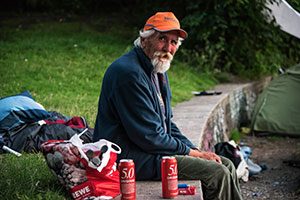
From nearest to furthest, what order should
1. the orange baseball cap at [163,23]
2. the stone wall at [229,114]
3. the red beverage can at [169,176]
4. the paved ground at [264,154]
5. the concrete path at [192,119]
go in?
the red beverage can at [169,176], the concrete path at [192,119], the orange baseball cap at [163,23], the paved ground at [264,154], the stone wall at [229,114]

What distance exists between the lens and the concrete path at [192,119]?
4.10 m

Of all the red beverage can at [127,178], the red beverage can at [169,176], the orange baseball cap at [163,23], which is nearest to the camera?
the red beverage can at [127,178]

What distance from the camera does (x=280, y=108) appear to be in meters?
10.8

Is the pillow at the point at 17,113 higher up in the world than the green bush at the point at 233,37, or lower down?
higher up

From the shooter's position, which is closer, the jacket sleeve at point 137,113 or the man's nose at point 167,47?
the jacket sleeve at point 137,113

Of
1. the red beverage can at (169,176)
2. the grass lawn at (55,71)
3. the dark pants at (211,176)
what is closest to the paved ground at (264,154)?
the grass lawn at (55,71)

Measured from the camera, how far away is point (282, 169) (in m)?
8.22

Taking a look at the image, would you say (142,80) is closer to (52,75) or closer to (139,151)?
(139,151)

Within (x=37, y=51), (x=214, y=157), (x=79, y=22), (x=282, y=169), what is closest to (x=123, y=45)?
(x=37, y=51)

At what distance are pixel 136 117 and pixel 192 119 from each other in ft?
11.7

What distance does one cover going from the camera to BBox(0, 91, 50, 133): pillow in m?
5.86

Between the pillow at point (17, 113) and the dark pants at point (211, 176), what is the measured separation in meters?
2.14

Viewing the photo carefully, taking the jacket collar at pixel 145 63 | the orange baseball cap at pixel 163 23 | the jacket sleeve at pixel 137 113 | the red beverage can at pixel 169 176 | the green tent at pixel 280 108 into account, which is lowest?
the green tent at pixel 280 108

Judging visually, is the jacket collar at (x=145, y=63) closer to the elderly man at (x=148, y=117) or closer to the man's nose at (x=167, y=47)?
the elderly man at (x=148, y=117)
